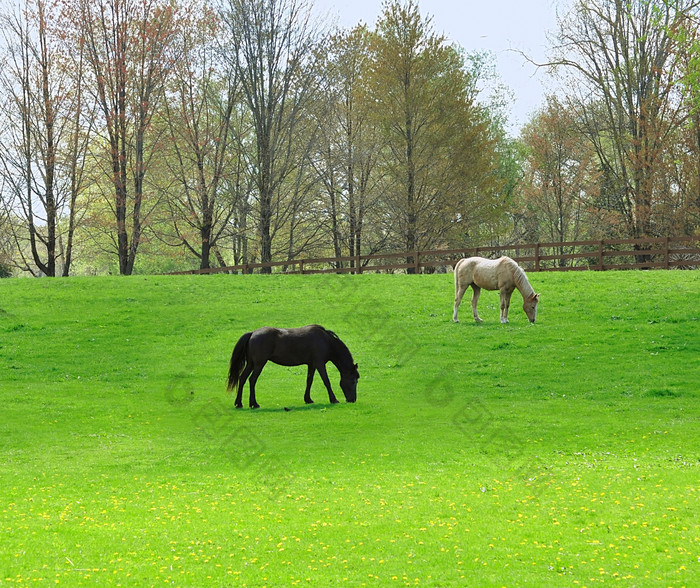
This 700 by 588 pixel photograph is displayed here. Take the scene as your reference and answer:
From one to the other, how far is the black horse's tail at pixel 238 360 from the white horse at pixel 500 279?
10.2 metres

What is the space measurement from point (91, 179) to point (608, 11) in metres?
28.5

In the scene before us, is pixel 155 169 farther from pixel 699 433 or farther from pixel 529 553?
pixel 529 553

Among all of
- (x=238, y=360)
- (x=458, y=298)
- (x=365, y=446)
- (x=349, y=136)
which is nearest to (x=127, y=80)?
(x=349, y=136)

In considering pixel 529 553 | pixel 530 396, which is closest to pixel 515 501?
pixel 529 553

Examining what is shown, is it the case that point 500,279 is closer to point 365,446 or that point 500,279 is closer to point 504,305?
point 504,305

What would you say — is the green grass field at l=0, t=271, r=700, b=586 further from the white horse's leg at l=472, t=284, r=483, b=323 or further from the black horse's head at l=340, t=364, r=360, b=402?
the white horse's leg at l=472, t=284, r=483, b=323

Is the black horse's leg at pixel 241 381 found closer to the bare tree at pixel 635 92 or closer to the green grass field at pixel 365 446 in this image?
the green grass field at pixel 365 446

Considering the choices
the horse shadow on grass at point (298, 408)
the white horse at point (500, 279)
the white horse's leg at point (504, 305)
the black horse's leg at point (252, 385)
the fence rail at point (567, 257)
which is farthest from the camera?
the fence rail at point (567, 257)

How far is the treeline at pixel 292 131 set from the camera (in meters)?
37.6

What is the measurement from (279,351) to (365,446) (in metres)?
3.85

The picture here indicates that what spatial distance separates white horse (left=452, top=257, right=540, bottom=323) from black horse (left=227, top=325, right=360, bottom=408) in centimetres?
875

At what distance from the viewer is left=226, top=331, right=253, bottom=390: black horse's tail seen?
50.7ft

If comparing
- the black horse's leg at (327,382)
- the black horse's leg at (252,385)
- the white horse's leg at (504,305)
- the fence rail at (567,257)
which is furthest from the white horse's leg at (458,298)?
the black horse's leg at (252,385)

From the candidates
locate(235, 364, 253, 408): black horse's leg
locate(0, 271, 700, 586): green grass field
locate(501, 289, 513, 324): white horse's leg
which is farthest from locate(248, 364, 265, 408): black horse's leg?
locate(501, 289, 513, 324): white horse's leg
